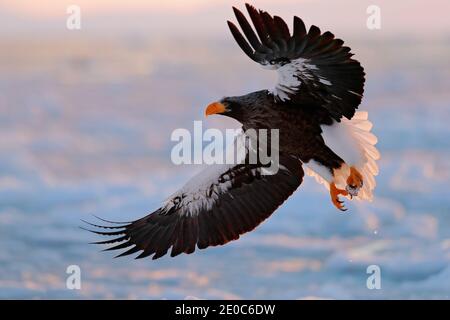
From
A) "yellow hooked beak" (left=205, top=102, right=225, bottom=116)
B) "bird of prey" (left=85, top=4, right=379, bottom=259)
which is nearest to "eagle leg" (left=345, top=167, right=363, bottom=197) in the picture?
"bird of prey" (left=85, top=4, right=379, bottom=259)

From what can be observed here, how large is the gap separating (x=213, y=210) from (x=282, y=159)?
0.73m

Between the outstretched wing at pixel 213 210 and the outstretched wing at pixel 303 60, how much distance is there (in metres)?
0.93

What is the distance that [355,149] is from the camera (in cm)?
789

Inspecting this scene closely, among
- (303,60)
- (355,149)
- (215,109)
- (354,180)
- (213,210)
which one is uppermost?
(303,60)

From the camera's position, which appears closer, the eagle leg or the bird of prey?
the bird of prey

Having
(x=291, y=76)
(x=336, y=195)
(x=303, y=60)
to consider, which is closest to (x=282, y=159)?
(x=336, y=195)

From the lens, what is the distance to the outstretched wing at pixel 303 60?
6.70 m

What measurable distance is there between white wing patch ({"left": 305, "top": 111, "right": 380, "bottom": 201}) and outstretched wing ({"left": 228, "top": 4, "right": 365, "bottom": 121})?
0.39 metres

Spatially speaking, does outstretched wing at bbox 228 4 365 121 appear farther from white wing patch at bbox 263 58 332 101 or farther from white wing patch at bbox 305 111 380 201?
white wing patch at bbox 305 111 380 201

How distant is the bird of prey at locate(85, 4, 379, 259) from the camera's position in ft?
22.8

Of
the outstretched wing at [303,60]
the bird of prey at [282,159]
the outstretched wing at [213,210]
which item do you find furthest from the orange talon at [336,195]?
the outstretched wing at [303,60]

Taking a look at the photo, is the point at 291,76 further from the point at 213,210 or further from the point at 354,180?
the point at 213,210

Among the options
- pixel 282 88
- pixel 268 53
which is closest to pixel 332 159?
pixel 282 88

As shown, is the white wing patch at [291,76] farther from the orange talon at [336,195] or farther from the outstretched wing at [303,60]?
the orange talon at [336,195]
